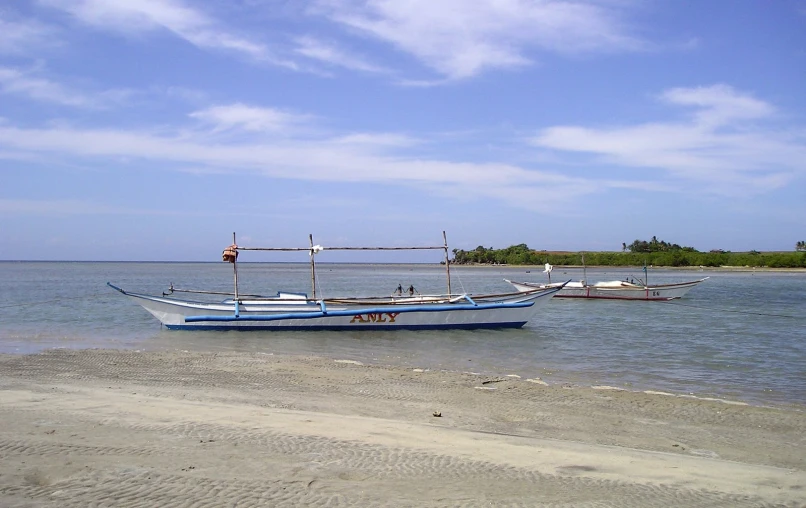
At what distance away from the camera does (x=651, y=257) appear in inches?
3856

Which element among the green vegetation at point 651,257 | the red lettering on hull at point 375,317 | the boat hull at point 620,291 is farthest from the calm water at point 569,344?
the green vegetation at point 651,257

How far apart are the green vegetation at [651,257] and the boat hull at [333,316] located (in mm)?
66547

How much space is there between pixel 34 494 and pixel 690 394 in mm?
10126

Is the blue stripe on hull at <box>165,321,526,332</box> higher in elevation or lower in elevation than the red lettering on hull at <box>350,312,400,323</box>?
lower

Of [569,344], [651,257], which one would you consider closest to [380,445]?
[569,344]

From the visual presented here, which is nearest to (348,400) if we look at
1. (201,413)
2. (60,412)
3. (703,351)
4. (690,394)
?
(201,413)

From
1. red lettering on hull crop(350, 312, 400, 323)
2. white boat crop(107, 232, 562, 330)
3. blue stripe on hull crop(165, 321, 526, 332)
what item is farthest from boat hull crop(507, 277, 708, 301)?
red lettering on hull crop(350, 312, 400, 323)

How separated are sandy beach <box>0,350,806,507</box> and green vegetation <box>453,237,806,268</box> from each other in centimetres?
7732

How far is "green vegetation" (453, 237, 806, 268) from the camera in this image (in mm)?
92062

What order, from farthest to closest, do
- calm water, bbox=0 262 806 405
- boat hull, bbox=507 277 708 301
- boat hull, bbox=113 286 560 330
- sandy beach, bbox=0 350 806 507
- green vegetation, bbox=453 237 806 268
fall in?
1. green vegetation, bbox=453 237 806 268
2. boat hull, bbox=507 277 708 301
3. boat hull, bbox=113 286 560 330
4. calm water, bbox=0 262 806 405
5. sandy beach, bbox=0 350 806 507

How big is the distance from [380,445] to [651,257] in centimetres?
9862

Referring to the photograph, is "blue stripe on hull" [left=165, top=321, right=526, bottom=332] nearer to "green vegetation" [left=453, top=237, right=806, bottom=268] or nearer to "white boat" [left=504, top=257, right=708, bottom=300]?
"white boat" [left=504, top=257, right=708, bottom=300]

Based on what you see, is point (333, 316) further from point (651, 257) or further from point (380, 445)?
point (651, 257)

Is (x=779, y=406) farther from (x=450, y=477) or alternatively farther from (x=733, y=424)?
(x=450, y=477)
